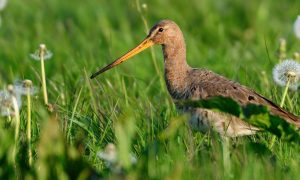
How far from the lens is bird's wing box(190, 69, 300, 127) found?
6.04m

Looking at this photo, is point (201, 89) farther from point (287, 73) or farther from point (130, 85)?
point (130, 85)

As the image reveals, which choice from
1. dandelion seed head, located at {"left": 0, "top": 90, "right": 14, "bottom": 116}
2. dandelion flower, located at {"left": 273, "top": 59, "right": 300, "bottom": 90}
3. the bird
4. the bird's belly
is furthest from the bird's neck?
dandelion seed head, located at {"left": 0, "top": 90, "right": 14, "bottom": 116}

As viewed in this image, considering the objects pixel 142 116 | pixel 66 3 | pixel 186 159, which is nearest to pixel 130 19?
pixel 66 3

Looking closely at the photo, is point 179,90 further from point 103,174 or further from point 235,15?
point 235,15

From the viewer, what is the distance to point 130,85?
7.60 metres

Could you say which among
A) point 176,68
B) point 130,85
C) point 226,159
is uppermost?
point 130,85

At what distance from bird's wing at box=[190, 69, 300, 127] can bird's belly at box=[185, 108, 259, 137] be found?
167 mm

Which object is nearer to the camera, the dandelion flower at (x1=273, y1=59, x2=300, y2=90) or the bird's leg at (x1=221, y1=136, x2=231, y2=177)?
the bird's leg at (x1=221, y1=136, x2=231, y2=177)

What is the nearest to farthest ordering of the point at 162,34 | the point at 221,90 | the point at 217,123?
the point at 217,123 < the point at 221,90 < the point at 162,34

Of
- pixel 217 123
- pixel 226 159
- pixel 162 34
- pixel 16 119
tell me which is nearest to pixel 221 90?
pixel 217 123

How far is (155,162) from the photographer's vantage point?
4676 millimetres

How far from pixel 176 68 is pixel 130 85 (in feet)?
3.13

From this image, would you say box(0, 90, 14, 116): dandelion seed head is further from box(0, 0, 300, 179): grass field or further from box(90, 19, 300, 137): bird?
box(90, 19, 300, 137): bird

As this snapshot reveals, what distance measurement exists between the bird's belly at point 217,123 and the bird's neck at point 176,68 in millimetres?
440
